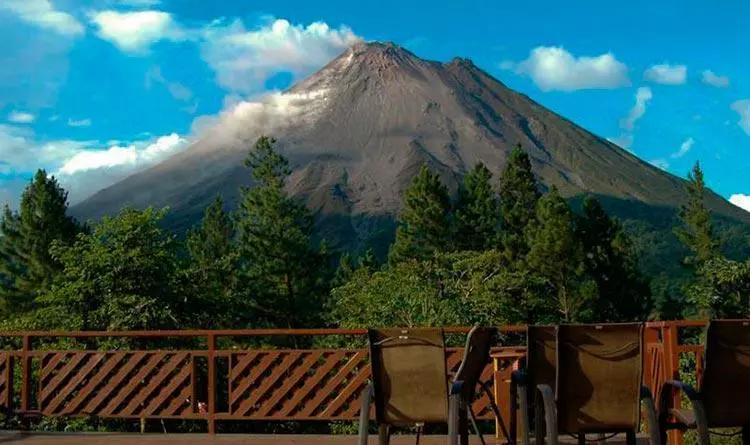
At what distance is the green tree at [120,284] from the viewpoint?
16.4 metres

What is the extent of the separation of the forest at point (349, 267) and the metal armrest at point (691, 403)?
534 inches

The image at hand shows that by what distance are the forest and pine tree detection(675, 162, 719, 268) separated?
61 mm

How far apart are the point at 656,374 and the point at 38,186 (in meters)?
28.5

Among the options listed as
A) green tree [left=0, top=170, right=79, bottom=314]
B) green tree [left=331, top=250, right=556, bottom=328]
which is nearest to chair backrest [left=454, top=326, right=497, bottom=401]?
green tree [left=331, top=250, right=556, bottom=328]

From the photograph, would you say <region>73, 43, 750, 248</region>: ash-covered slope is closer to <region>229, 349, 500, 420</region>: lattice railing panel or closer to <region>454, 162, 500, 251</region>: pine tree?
<region>454, 162, 500, 251</region>: pine tree

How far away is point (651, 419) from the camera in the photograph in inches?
139

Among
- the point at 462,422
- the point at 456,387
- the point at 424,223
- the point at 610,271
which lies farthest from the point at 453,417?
the point at 610,271

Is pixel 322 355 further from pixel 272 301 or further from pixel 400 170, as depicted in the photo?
pixel 400 170

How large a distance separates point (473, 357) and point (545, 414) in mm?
610

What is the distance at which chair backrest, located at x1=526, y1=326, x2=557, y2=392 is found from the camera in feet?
12.3

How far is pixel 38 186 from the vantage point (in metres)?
30.2

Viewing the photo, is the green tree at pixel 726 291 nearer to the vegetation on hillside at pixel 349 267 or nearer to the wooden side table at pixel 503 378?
the vegetation on hillside at pixel 349 267

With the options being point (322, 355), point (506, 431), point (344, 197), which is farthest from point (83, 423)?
point (344, 197)

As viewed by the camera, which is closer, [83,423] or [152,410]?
[152,410]
